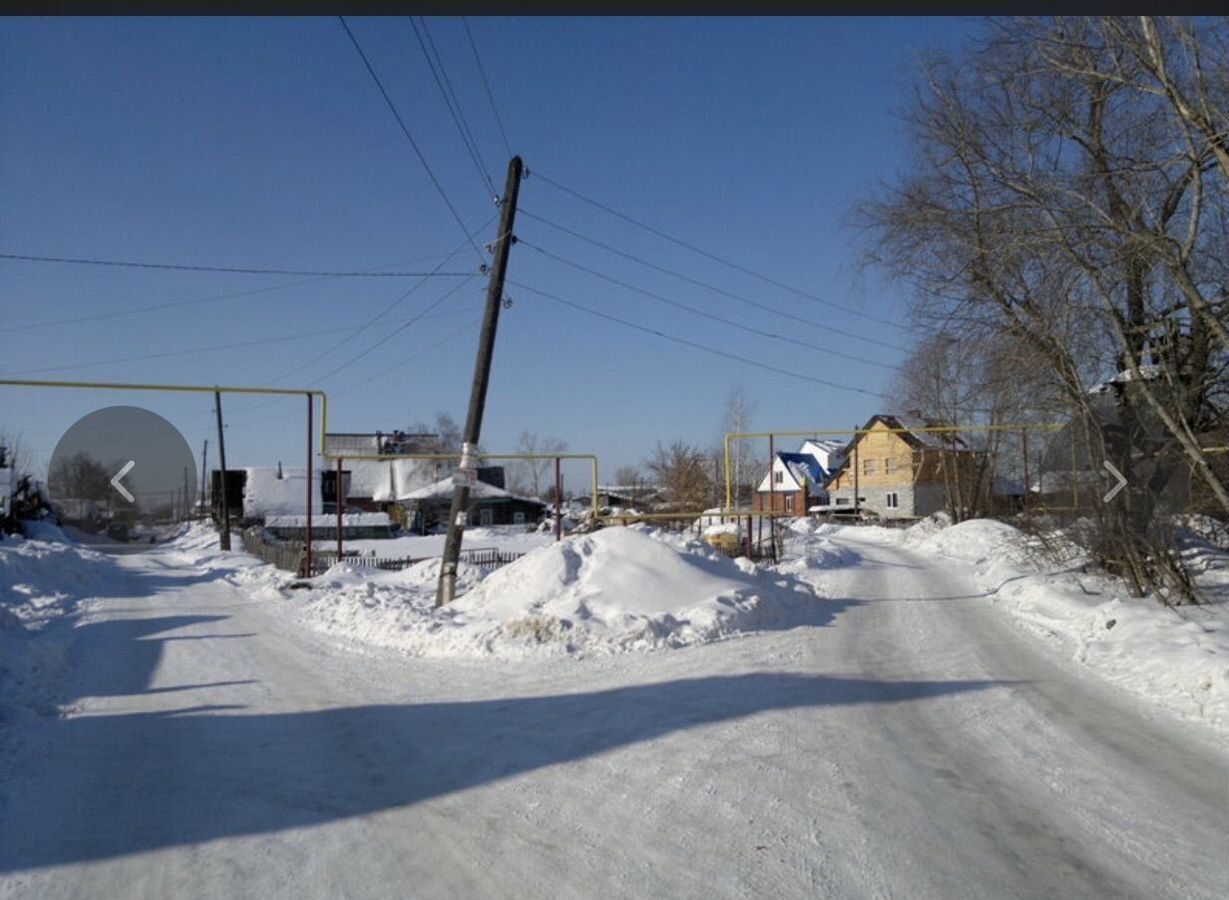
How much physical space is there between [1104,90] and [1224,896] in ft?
38.6

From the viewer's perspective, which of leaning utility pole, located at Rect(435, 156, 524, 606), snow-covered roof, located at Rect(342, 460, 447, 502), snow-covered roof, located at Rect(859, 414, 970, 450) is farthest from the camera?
snow-covered roof, located at Rect(342, 460, 447, 502)

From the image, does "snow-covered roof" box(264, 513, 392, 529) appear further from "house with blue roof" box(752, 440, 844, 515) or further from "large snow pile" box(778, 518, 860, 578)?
"large snow pile" box(778, 518, 860, 578)

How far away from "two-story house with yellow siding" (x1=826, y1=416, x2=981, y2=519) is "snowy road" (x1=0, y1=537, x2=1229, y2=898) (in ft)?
94.0

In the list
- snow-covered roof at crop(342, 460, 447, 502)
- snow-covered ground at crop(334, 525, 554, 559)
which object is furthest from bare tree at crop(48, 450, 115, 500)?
snow-covered roof at crop(342, 460, 447, 502)

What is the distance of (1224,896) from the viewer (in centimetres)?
446

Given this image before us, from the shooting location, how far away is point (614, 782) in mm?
6102

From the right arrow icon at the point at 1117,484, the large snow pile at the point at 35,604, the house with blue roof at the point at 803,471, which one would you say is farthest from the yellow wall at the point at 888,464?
the large snow pile at the point at 35,604

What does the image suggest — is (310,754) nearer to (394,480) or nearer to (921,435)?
(921,435)

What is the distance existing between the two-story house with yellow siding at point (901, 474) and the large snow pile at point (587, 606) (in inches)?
931

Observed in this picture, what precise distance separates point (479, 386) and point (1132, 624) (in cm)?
1041

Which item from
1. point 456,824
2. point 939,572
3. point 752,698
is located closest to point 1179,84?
point 752,698

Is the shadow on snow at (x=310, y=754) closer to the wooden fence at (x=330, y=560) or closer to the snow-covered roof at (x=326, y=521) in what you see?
the wooden fence at (x=330, y=560)

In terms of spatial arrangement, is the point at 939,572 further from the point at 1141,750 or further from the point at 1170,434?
the point at 1141,750

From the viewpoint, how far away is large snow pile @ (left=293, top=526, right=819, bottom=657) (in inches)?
463
